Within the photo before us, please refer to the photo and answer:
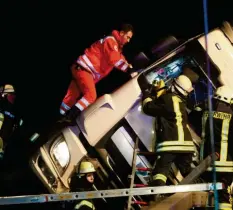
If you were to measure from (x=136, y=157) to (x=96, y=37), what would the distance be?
6999 mm

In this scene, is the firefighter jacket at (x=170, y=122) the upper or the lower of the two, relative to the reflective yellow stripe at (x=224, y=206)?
upper

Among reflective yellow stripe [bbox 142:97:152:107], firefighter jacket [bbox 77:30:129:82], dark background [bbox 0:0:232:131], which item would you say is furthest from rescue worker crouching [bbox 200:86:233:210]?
dark background [bbox 0:0:232:131]

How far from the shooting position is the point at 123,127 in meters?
6.58

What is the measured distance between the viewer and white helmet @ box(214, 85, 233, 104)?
6.25 m

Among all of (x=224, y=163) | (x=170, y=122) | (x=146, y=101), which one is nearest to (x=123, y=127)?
(x=146, y=101)

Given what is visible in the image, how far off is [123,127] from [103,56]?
4.97ft

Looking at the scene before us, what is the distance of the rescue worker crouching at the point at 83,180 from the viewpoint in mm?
6539

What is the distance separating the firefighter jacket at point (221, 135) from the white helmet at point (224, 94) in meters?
0.05

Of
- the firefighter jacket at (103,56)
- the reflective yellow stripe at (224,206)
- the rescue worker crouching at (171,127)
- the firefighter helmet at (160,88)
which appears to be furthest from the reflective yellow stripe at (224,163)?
the firefighter jacket at (103,56)

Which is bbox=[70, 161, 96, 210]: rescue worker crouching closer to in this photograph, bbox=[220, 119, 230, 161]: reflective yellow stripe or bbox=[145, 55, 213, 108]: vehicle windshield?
bbox=[145, 55, 213, 108]: vehicle windshield

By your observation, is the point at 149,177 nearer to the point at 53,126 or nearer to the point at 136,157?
the point at 136,157

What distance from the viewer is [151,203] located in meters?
6.11

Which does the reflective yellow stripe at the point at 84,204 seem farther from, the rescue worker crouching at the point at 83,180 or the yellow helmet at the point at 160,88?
the yellow helmet at the point at 160,88

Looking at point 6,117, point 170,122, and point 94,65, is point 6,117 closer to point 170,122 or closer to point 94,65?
point 94,65
